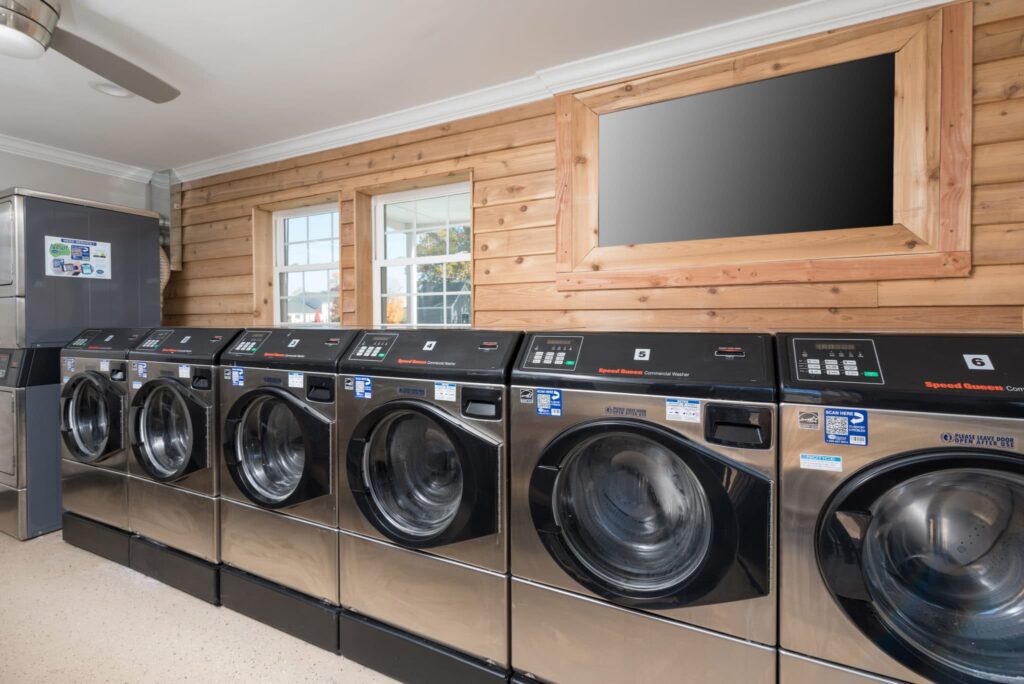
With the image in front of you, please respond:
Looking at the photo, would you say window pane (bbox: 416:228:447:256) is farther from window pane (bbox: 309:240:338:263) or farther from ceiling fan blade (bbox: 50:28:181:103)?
ceiling fan blade (bbox: 50:28:181:103)

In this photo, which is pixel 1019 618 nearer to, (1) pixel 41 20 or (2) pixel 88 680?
(2) pixel 88 680

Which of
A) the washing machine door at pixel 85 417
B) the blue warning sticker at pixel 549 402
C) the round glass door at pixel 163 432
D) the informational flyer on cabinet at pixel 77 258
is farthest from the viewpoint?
the informational flyer on cabinet at pixel 77 258

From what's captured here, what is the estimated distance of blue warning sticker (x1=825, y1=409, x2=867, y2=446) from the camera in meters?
1.23

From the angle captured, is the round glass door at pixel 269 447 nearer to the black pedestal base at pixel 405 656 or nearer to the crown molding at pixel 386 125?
the black pedestal base at pixel 405 656

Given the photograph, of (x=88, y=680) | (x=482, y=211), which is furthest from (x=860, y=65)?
(x=88, y=680)

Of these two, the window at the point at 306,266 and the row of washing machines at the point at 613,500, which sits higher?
the window at the point at 306,266

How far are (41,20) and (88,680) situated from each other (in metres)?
2.33

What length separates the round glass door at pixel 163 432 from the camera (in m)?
2.60

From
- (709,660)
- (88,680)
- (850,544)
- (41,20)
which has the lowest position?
(88,680)

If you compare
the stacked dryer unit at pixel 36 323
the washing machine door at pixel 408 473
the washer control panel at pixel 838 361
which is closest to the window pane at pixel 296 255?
the stacked dryer unit at pixel 36 323

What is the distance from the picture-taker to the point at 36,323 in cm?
311

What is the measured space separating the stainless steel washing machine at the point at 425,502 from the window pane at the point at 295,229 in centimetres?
224

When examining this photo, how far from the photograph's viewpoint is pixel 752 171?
7.41ft

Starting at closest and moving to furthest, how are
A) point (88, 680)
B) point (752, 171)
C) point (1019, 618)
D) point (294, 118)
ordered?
point (1019, 618), point (88, 680), point (752, 171), point (294, 118)
